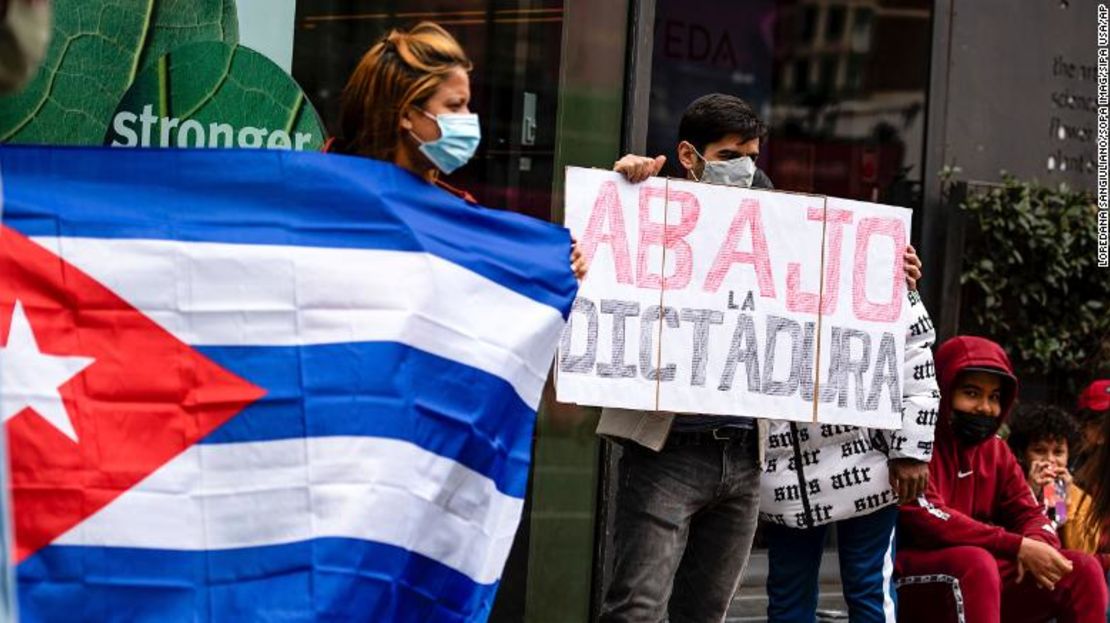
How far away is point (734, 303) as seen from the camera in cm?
581

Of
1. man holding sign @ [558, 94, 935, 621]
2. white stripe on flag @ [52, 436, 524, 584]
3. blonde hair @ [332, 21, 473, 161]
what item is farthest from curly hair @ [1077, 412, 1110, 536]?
blonde hair @ [332, 21, 473, 161]

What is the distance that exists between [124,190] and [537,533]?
3392 mm

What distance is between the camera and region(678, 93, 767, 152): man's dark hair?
571 cm

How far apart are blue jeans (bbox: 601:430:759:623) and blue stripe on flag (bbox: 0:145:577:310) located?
1.21 metres

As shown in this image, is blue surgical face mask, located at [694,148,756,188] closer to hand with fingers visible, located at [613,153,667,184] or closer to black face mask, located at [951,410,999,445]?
hand with fingers visible, located at [613,153,667,184]

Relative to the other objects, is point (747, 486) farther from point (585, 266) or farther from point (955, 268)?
point (955, 268)

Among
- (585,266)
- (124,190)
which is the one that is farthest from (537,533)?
(124,190)

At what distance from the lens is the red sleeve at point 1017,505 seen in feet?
22.5

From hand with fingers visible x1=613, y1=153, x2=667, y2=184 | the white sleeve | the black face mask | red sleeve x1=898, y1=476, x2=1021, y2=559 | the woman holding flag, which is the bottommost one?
red sleeve x1=898, y1=476, x2=1021, y2=559

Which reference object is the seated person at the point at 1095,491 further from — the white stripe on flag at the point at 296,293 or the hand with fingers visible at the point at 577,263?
the white stripe on flag at the point at 296,293

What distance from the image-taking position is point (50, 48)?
18.9 feet

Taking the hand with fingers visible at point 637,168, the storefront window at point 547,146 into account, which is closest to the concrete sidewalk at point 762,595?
the storefront window at point 547,146

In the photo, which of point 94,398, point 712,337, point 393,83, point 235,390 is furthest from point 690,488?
point 94,398

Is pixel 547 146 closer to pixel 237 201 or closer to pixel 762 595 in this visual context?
pixel 762 595
